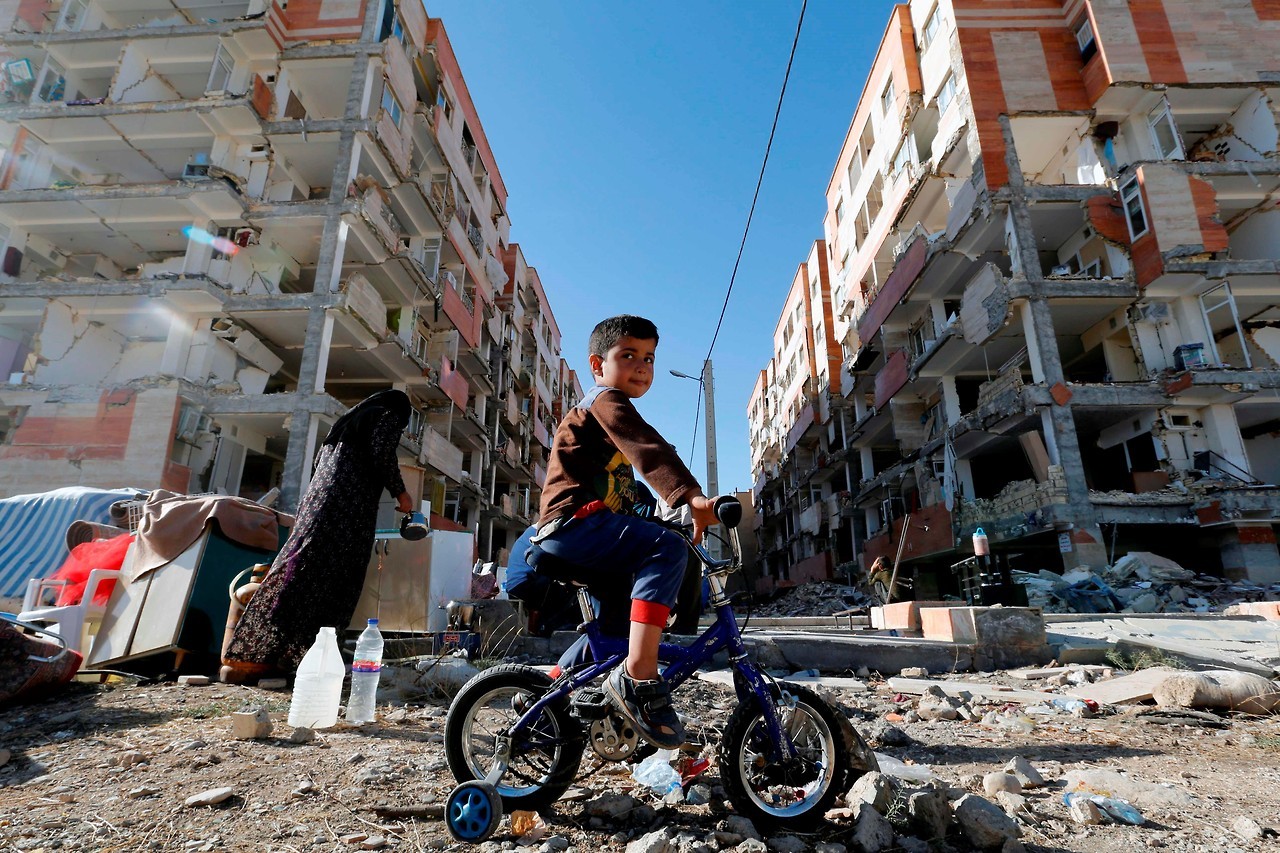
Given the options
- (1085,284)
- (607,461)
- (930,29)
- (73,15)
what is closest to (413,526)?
(607,461)

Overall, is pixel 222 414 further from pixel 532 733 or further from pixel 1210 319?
pixel 1210 319

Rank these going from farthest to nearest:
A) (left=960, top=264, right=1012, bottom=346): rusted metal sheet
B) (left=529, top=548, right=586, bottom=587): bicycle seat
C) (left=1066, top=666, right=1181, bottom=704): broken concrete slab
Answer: (left=960, top=264, right=1012, bottom=346): rusted metal sheet < (left=1066, top=666, right=1181, bottom=704): broken concrete slab < (left=529, top=548, right=586, bottom=587): bicycle seat

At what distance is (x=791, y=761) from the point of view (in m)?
2.07

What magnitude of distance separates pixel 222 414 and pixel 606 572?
60.2 feet

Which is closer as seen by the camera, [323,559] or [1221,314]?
[323,559]

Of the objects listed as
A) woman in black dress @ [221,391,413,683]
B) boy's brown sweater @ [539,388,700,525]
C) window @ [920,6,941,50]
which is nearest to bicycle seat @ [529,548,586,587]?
boy's brown sweater @ [539,388,700,525]

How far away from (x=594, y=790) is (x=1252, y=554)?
62.6ft

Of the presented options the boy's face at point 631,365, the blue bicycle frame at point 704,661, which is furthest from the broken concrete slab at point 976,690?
the boy's face at point 631,365

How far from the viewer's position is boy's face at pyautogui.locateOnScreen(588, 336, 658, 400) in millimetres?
2420

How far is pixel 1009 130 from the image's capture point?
19.3 m

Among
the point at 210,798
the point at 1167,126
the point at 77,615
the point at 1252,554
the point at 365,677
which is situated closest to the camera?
the point at 210,798

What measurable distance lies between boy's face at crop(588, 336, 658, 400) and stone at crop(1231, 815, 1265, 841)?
2.39 meters

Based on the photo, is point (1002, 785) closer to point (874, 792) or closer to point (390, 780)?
point (874, 792)

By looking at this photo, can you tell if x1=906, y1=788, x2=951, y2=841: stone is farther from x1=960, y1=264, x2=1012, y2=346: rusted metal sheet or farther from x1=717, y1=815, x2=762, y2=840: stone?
x1=960, y1=264, x2=1012, y2=346: rusted metal sheet
